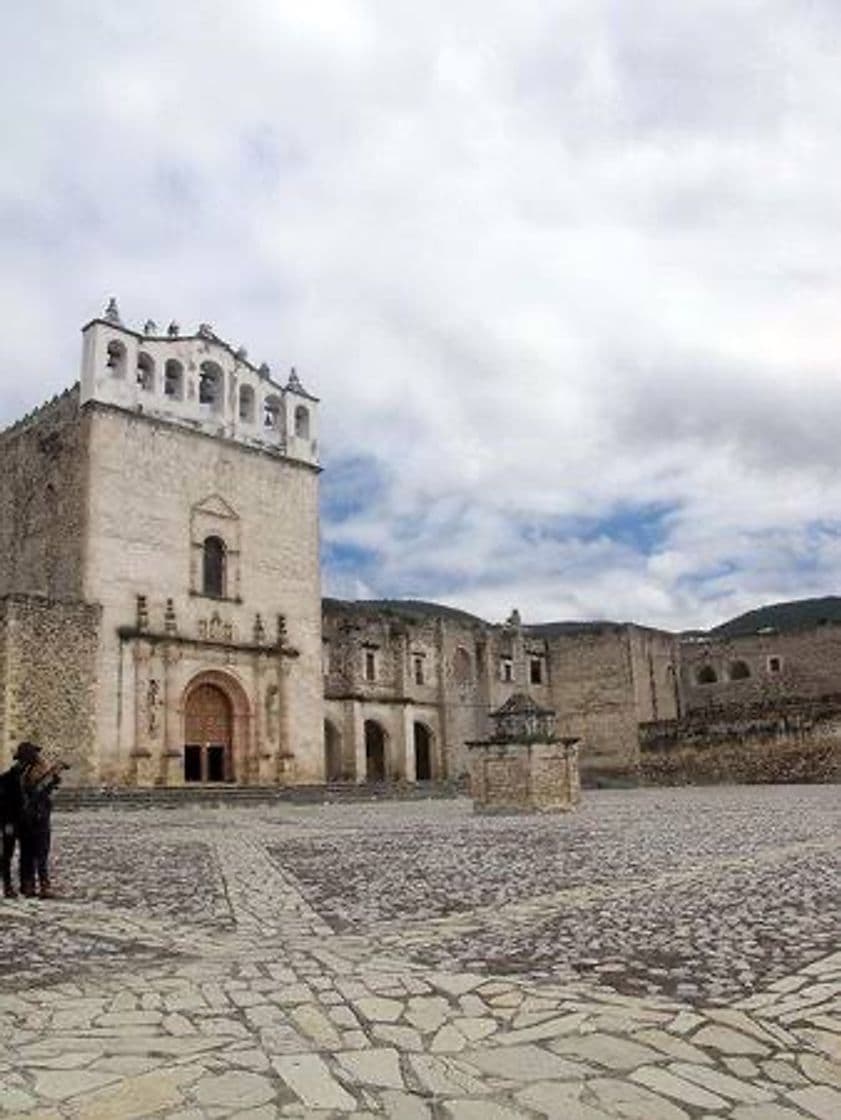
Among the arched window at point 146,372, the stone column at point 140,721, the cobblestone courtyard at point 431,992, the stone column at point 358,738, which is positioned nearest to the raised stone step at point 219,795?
the stone column at point 140,721

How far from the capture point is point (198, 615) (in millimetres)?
28109

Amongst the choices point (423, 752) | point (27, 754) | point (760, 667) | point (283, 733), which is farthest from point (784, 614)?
point (27, 754)

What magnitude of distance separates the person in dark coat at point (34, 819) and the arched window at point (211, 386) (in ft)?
74.9

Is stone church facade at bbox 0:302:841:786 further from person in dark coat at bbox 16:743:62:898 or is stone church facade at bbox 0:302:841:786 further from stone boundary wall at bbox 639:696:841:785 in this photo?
person in dark coat at bbox 16:743:62:898

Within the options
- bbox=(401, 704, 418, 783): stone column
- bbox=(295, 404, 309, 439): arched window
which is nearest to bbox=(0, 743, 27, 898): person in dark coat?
bbox=(295, 404, 309, 439): arched window

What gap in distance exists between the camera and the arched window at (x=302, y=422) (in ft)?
106

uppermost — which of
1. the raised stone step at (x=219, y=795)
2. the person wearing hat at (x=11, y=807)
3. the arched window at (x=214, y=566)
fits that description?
the arched window at (x=214, y=566)

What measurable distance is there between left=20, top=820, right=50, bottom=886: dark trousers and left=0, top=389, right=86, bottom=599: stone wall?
1913 centimetres

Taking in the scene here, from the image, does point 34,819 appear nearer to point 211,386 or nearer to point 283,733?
point 283,733

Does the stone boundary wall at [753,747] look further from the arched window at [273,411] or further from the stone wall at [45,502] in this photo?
the stone wall at [45,502]

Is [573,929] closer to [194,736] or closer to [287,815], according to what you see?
[287,815]

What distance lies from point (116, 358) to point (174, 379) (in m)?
1.88

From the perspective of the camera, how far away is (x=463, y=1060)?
11.0ft

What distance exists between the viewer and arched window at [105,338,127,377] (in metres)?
27.4
